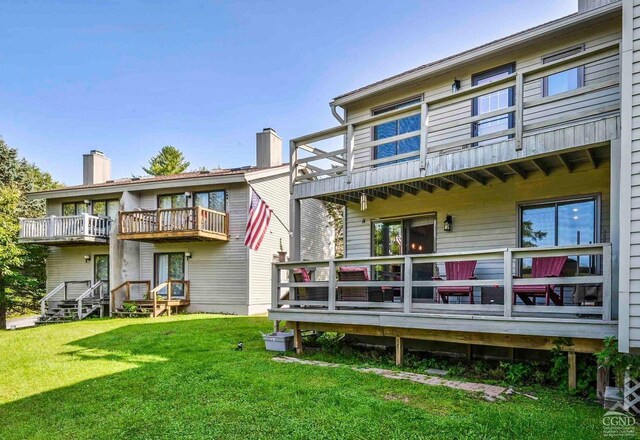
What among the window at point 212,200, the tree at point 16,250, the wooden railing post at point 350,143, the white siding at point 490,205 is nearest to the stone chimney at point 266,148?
the window at point 212,200

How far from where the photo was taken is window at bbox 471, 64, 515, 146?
8.31m

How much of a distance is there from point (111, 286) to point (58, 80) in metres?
11.9

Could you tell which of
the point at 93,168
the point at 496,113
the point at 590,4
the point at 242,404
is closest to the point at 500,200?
the point at 496,113

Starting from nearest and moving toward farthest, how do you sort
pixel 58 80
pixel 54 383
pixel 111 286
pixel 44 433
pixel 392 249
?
1. pixel 44 433
2. pixel 54 383
3. pixel 392 249
4. pixel 111 286
5. pixel 58 80

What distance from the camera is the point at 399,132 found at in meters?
10.0

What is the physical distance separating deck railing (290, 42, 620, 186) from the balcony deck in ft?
6.25

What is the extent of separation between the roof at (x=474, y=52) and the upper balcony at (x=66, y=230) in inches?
507

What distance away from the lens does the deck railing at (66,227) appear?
17.3 metres

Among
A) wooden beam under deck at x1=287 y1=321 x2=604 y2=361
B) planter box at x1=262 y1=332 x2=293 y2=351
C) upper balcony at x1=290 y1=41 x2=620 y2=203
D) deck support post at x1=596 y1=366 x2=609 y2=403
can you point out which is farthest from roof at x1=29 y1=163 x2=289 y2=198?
deck support post at x1=596 y1=366 x2=609 y2=403

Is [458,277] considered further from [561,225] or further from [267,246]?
[267,246]

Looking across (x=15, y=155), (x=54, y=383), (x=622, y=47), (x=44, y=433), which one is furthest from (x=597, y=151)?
(x=15, y=155)

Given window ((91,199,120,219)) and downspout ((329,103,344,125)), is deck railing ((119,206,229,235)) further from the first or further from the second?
downspout ((329,103,344,125))

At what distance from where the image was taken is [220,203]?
17.4 m

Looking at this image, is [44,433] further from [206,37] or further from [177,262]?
[206,37]
